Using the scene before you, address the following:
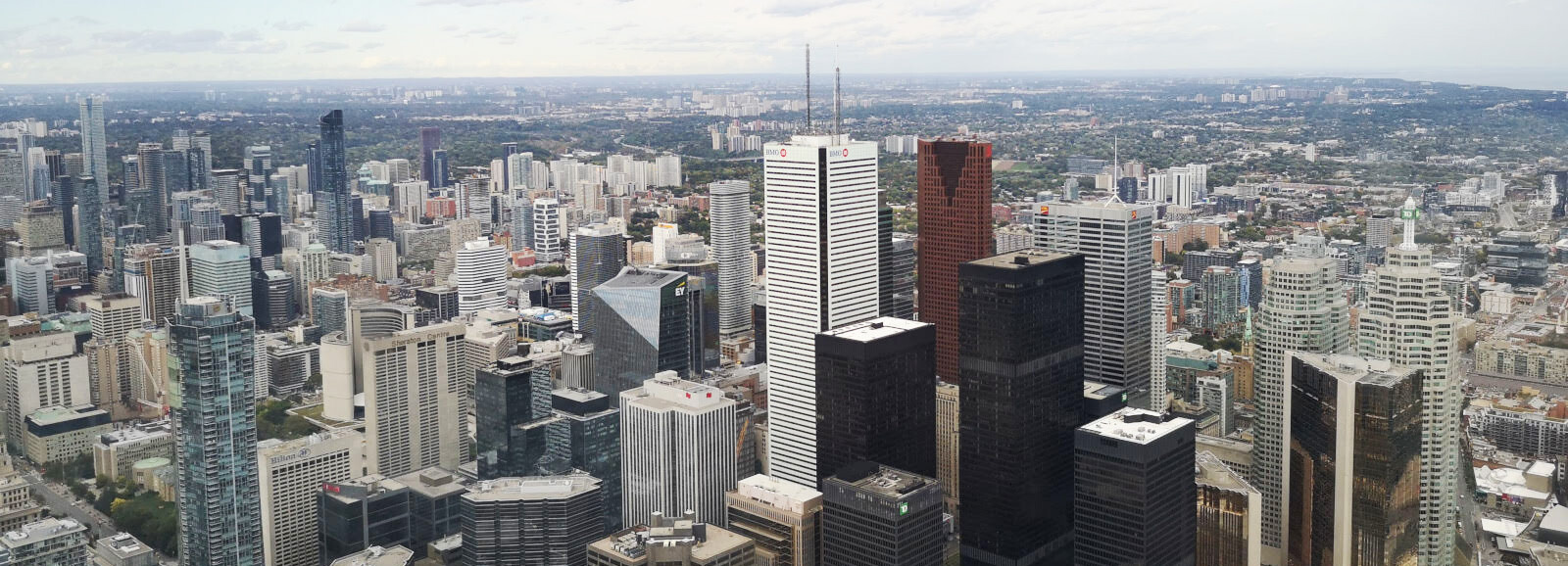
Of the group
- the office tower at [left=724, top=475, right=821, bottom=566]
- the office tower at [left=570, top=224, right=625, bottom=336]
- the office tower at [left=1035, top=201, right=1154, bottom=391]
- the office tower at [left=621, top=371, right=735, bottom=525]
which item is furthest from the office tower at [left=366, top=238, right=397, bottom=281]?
the office tower at [left=724, top=475, right=821, bottom=566]

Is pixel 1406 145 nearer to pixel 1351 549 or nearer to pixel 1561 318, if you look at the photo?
pixel 1561 318

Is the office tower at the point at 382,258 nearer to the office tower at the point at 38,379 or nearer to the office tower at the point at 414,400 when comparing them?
the office tower at the point at 38,379

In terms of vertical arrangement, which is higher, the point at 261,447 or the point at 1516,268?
the point at 1516,268

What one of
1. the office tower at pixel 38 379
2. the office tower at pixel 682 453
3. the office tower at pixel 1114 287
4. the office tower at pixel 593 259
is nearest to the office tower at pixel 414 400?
the office tower at pixel 682 453

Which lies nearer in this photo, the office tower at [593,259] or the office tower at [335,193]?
the office tower at [593,259]

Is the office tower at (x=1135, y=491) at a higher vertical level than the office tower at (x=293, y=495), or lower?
higher

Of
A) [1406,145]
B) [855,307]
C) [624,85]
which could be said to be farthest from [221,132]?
[1406,145]
